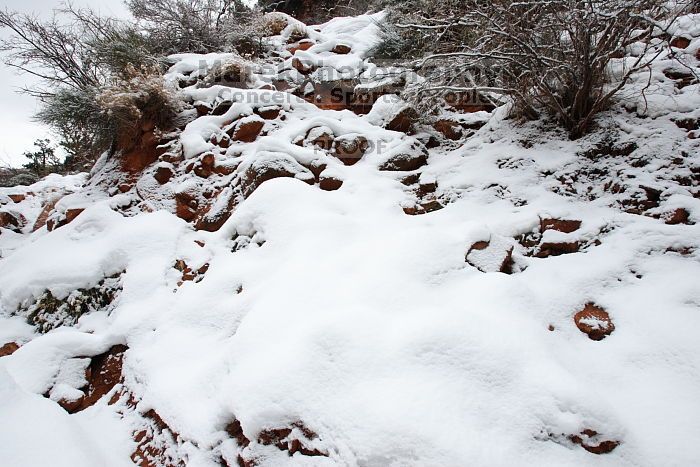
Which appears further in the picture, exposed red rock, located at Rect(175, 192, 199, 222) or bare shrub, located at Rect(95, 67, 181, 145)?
bare shrub, located at Rect(95, 67, 181, 145)

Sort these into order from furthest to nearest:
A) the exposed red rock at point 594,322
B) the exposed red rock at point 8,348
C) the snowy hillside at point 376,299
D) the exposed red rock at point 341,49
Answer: the exposed red rock at point 341,49 < the exposed red rock at point 8,348 < the exposed red rock at point 594,322 < the snowy hillside at point 376,299

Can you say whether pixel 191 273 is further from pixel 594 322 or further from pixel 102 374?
pixel 594 322

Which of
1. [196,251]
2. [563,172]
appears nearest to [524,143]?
[563,172]

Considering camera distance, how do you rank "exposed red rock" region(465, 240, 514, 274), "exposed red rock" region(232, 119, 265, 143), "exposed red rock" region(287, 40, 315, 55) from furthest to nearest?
"exposed red rock" region(287, 40, 315, 55)
"exposed red rock" region(232, 119, 265, 143)
"exposed red rock" region(465, 240, 514, 274)

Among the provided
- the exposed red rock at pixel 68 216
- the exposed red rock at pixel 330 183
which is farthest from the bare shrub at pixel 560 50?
the exposed red rock at pixel 68 216

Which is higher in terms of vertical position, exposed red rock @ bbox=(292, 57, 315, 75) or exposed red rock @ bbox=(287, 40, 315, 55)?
exposed red rock @ bbox=(287, 40, 315, 55)

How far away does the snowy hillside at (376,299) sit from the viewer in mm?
1460

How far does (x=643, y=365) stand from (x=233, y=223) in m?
2.96

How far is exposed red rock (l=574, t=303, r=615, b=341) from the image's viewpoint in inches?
71.2

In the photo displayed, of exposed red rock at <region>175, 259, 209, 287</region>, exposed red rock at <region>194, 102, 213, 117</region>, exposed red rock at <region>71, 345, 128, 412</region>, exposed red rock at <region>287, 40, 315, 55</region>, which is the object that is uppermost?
exposed red rock at <region>287, 40, 315, 55</region>

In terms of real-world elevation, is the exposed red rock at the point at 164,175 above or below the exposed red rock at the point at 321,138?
below

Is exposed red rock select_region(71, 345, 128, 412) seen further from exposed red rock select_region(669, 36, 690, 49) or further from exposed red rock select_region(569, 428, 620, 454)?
exposed red rock select_region(669, 36, 690, 49)

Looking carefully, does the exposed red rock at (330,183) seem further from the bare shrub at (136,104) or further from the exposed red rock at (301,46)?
the exposed red rock at (301,46)

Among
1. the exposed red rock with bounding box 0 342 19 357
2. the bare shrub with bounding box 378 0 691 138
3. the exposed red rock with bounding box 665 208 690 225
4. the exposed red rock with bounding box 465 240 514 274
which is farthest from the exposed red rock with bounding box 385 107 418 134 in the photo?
the exposed red rock with bounding box 0 342 19 357
